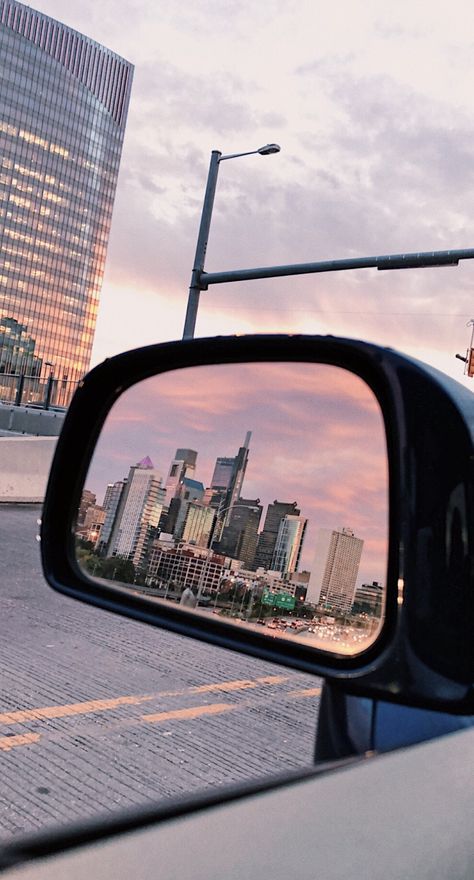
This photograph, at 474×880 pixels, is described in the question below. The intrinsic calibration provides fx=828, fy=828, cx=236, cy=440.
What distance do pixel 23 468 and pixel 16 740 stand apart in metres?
13.4

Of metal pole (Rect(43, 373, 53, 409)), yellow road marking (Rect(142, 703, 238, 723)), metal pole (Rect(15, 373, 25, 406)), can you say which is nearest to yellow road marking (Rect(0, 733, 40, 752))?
yellow road marking (Rect(142, 703, 238, 723))

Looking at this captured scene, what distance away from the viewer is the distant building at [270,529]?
121cm

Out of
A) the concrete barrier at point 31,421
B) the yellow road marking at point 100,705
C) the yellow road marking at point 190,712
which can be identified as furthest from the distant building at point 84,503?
the concrete barrier at point 31,421

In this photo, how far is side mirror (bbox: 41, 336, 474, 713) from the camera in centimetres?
94

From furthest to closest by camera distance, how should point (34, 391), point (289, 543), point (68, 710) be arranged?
point (34, 391) < point (68, 710) < point (289, 543)

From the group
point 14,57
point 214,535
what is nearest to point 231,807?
point 214,535

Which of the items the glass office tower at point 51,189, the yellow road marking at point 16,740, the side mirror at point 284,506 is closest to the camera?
the side mirror at point 284,506

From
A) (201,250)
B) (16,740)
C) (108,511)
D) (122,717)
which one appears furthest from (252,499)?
(201,250)

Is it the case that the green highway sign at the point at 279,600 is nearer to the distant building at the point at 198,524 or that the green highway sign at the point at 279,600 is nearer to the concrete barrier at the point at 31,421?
the distant building at the point at 198,524

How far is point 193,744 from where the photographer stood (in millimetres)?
4547

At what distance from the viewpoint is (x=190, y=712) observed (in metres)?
5.15

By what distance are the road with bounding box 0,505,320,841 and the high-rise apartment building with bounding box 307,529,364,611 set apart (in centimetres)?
187

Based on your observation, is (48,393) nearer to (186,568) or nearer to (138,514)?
(138,514)

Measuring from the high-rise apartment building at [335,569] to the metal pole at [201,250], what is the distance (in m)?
19.5
